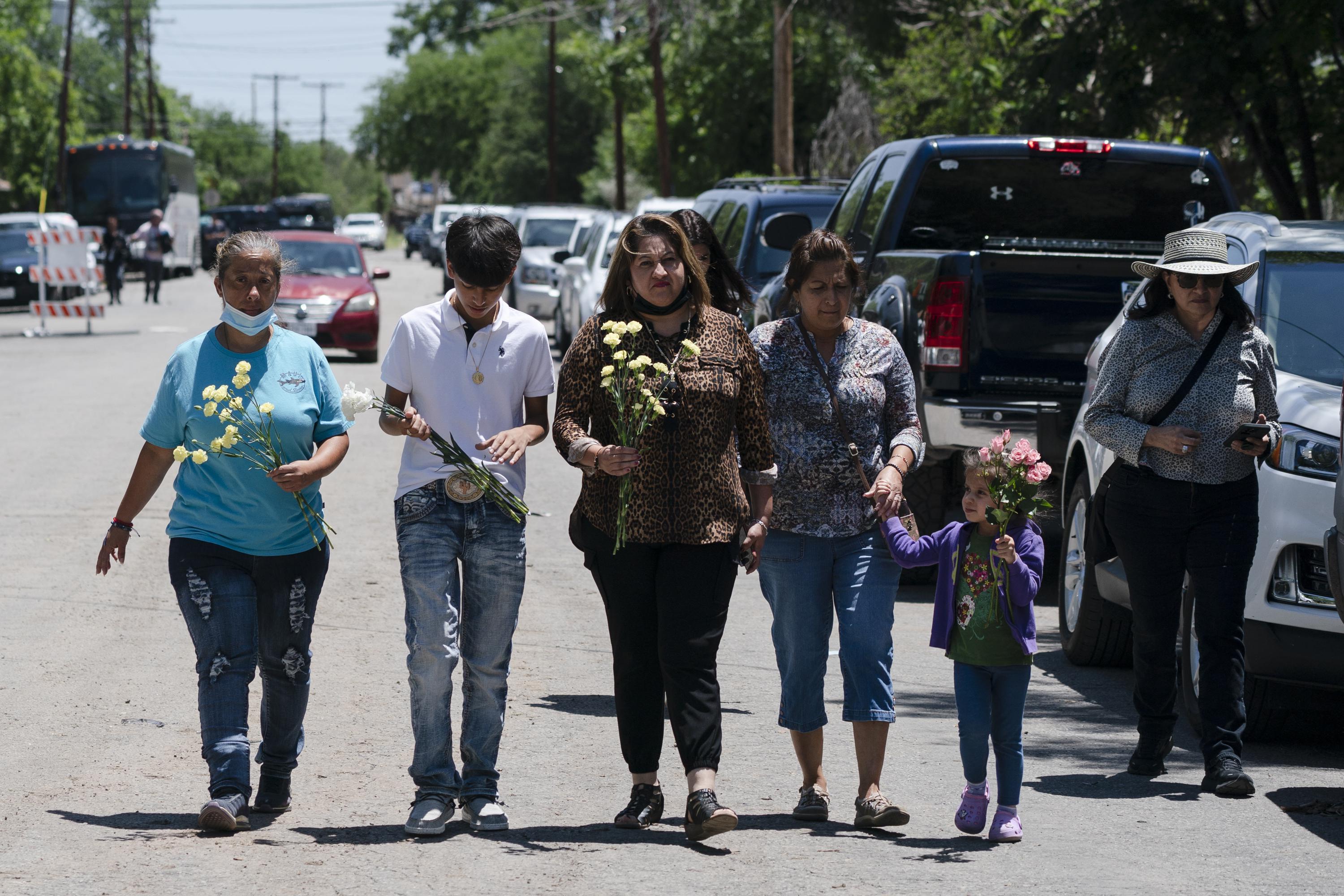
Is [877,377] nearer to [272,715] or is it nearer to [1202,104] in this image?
[272,715]

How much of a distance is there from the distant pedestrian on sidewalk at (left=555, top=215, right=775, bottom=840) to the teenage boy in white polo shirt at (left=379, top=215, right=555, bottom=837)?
195mm

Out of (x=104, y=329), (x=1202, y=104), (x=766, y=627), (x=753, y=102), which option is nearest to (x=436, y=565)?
(x=766, y=627)

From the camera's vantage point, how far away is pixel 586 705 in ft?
23.5

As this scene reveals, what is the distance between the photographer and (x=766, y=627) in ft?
29.7

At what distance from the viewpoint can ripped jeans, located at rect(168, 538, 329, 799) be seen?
541 cm

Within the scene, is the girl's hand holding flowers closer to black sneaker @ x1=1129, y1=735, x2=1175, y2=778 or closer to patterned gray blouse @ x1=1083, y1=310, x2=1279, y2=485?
patterned gray blouse @ x1=1083, y1=310, x2=1279, y2=485

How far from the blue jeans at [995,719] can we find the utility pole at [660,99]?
3182 cm

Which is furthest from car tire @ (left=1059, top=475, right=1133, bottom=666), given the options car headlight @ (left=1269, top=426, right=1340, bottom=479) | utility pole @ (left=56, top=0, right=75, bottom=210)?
utility pole @ (left=56, top=0, right=75, bottom=210)

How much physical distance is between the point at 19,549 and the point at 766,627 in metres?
4.47

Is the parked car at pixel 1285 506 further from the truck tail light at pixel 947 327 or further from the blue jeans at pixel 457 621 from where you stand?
the blue jeans at pixel 457 621

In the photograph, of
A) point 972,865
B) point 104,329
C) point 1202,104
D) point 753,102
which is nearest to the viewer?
point 972,865

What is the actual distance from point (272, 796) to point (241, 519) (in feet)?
2.98

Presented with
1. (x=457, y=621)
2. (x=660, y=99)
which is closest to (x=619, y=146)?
(x=660, y=99)

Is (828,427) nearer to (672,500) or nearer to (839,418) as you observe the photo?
(839,418)
